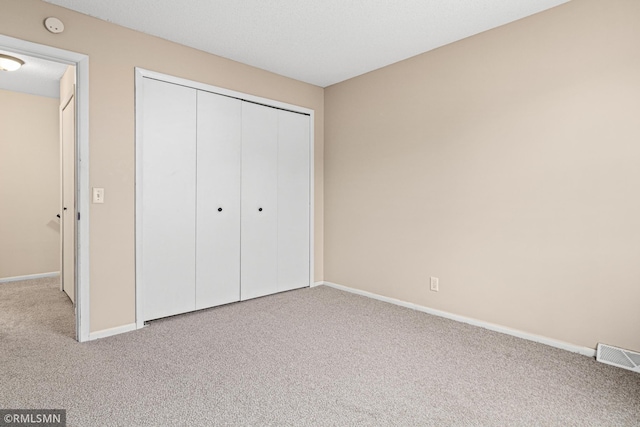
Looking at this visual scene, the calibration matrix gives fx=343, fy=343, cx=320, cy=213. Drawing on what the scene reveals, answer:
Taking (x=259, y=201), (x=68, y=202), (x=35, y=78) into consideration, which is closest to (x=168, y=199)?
(x=259, y=201)

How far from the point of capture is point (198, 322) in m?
2.97

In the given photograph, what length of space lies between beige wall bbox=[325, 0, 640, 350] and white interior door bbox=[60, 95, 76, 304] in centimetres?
296

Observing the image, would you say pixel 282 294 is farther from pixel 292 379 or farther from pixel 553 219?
pixel 553 219

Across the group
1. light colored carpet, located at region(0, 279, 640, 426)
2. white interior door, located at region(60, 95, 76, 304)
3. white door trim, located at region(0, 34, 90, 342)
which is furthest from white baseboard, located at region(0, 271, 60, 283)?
white door trim, located at region(0, 34, 90, 342)

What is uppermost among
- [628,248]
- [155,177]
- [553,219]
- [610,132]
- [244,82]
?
[244,82]

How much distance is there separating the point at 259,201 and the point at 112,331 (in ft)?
5.79

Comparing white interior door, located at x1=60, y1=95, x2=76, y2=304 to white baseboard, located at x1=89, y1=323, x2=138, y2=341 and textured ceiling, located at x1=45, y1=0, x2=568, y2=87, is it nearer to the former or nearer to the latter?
white baseboard, located at x1=89, y1=323, x2=138, y2=341

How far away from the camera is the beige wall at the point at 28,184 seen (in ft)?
14.4

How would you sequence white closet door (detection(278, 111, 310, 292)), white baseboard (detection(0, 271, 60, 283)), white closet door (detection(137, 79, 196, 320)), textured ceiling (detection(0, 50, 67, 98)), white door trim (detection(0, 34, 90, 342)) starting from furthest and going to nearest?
white baseboard (detection(0, 271, 60, 283))
white closet door (detection(278, 111, 310, 292))
textured ceiling (detection(0, 50, 67, 98))
white closet door (detection(137, 79, 196, 320))
white door trim (detection(0, 34, 90, 342))

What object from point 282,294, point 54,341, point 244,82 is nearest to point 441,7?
point 244,82

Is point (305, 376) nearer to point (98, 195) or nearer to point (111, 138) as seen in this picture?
point (98, 195)

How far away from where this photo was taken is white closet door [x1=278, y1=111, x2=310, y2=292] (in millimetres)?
3916

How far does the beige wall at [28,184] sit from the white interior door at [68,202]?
1.11 metres

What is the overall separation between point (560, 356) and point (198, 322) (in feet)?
9.10
